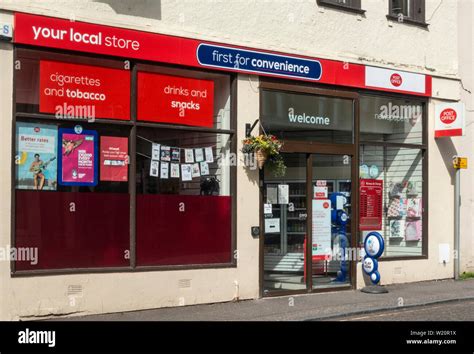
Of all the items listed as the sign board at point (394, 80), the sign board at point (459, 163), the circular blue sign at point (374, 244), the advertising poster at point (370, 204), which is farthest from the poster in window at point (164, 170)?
the sign board at point (459, 163)

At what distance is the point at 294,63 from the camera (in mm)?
13031

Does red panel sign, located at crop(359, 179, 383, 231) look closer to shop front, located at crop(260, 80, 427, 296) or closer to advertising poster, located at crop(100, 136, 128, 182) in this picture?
shop front, located at crop(260, 80, 427, 296)

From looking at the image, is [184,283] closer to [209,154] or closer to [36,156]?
[209,154]

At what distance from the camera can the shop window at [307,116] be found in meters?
13.0

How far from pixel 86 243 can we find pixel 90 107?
2.17 metres

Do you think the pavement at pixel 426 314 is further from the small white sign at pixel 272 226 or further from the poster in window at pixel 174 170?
the poster in window at pixel 174 170

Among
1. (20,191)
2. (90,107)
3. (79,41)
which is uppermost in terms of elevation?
(79,41)

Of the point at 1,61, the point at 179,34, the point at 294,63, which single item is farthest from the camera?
the point at 294,63

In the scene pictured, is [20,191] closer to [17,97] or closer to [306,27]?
[17,97]

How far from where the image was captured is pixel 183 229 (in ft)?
38.9
